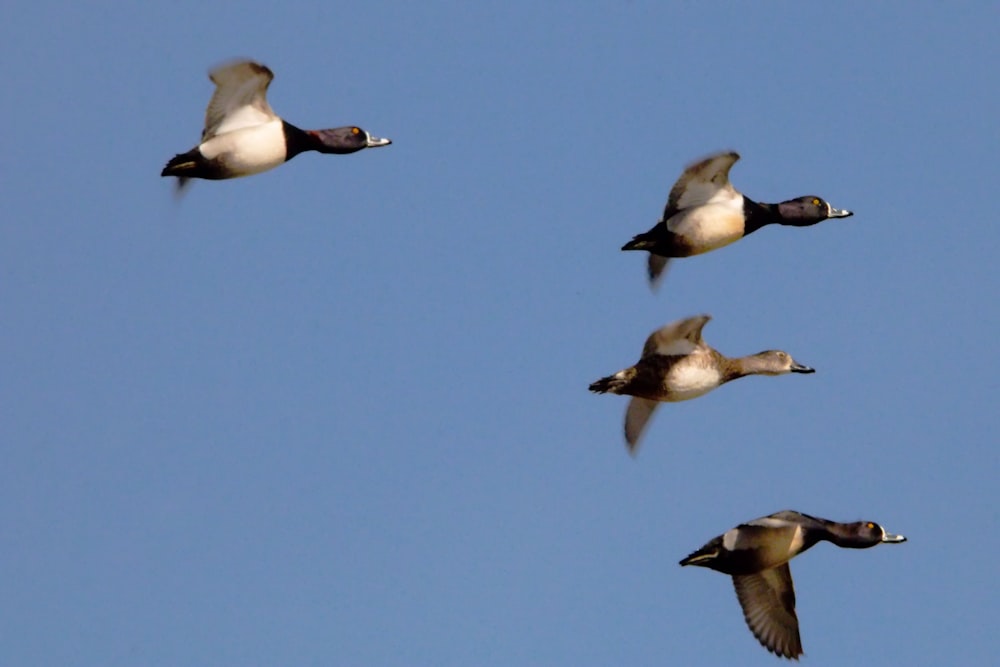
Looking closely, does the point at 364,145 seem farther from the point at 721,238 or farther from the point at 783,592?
the point at 783,592

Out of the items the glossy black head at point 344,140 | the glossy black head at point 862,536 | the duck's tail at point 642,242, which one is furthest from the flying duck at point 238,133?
the glossy black head at point 862,536

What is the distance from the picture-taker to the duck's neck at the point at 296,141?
20.8 m

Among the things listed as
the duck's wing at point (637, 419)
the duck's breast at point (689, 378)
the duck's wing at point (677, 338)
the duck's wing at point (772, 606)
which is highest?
the duck's wing at point (677, 338)

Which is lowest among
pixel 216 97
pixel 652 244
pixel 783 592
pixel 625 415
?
pixel 783 592

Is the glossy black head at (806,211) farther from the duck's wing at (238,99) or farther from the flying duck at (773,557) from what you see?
the duck's wing at (238,99)

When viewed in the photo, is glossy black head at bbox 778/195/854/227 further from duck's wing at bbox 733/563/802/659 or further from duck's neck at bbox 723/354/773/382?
duck's wing at bbox 733/563/802/659

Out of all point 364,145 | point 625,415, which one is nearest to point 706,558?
point 625,415

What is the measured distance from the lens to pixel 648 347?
19203 mm

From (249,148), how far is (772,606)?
625 centimetres

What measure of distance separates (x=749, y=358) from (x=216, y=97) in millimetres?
5361

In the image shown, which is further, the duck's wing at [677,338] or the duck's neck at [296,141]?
the duck's neck at [296,141]

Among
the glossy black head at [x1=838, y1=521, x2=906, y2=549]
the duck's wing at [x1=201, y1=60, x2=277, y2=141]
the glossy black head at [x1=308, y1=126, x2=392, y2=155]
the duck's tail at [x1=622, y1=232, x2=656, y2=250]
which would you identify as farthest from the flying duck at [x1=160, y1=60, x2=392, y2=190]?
the glossy black head at [x1=838, y1=521, x2=906, y2=549]

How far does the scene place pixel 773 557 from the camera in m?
19.5

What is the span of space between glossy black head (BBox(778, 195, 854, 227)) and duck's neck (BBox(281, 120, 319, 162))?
4452mm
